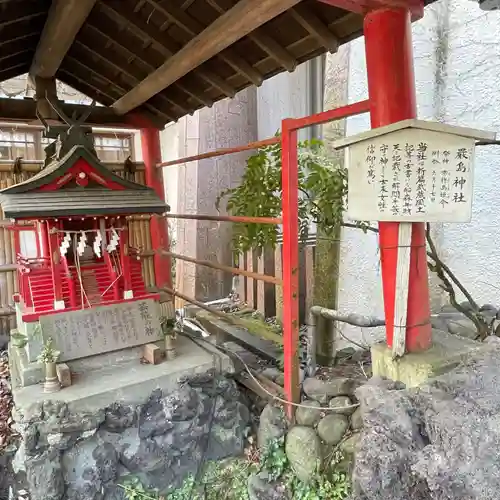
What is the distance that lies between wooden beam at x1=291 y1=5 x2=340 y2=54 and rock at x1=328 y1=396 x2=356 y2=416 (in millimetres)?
2397

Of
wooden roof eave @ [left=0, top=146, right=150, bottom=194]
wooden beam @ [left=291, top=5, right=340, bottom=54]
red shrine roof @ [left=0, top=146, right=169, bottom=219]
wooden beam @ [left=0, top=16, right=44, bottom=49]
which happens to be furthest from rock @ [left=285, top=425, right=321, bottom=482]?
wooden beam @ [left=0, top=16, right=44, bottom=49]

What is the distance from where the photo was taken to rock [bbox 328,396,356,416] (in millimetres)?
2866

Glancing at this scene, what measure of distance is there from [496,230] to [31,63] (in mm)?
4943

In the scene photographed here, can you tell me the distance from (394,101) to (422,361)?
1421mm

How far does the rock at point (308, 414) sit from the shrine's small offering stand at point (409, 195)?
28.6 inches

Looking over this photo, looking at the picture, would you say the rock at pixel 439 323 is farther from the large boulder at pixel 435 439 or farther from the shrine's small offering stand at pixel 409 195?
the large boulder at pixel 435 439

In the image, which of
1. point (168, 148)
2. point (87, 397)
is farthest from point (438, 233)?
point (168, 148)

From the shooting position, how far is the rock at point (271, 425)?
3207 millimetres

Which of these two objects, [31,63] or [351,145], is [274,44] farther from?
[31,63]

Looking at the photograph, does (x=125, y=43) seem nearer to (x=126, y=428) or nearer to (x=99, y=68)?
(x=99, y=68)

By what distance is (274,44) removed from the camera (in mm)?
3236

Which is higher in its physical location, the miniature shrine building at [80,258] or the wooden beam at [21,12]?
the wooden beam at [21,12]

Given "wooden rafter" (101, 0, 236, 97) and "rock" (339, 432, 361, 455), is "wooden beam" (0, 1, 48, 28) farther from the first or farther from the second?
"rock" (339, 432, 361, 455)

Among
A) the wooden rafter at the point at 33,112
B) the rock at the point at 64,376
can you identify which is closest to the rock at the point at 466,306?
the rock at the point at 64,376
